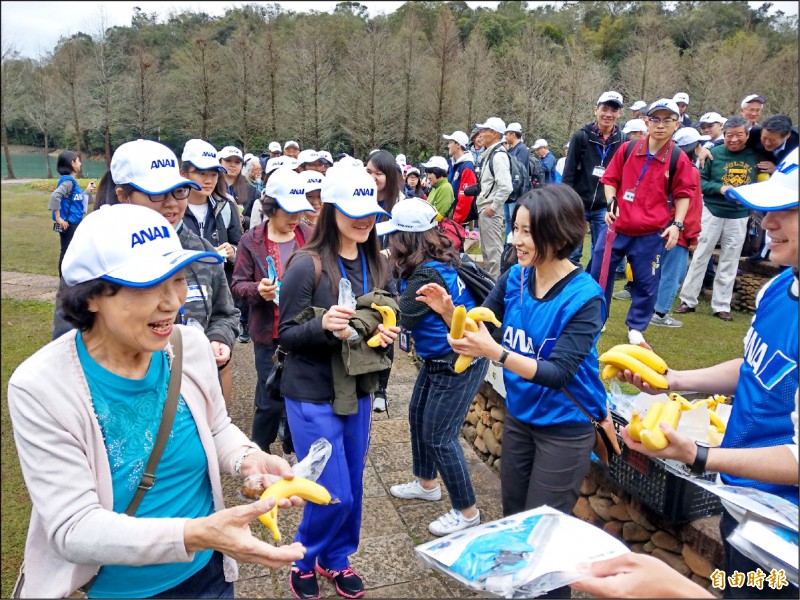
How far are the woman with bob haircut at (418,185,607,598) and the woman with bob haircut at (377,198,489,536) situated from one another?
0.81m

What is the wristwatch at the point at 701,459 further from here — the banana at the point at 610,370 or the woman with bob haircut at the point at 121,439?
the woman with bob haircut at the point at 121,439

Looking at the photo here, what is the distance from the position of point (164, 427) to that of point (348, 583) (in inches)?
71.6

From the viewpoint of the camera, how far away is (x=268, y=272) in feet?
13.6

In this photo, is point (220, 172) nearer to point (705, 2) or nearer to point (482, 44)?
point (482, 44)

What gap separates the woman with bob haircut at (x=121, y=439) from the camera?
152 cm

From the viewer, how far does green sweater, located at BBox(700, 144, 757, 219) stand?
275 inches

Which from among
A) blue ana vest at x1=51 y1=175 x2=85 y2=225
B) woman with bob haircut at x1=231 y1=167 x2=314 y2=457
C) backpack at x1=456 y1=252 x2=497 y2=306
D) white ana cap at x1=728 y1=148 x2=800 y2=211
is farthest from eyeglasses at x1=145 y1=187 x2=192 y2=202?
blue ana vest at x1=51 y1=175 x2=85 y2=225

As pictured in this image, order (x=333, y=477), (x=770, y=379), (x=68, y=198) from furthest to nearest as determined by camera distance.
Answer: (x=68, y=198)
(x=333, y=477)
(x=770, y=379)

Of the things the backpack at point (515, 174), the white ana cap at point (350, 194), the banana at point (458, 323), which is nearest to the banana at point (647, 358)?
the banana at point (458, 323)

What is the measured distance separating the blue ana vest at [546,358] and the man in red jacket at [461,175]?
646cm

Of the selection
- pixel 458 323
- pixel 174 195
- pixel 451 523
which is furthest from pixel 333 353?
pixel 451 523

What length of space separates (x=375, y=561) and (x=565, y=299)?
2.05 meters

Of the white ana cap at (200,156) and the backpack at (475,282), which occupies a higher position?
the white ana cap at (200,156)

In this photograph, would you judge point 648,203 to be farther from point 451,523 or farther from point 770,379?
point 770,379
